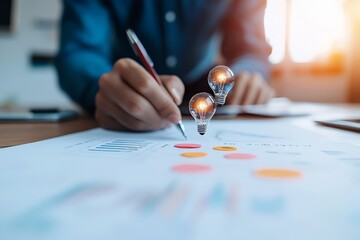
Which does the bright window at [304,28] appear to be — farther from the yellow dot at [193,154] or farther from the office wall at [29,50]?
the yellow dot at [193,154]

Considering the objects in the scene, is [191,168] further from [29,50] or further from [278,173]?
[29,50]

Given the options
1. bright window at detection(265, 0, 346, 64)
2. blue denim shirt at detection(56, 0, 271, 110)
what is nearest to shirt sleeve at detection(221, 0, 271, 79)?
blue denim shirt at detection(56, 0, 271, 110)

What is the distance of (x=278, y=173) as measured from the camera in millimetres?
211

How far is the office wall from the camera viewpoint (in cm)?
248

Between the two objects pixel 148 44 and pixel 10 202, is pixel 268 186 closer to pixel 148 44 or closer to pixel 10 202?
pixel 10 202

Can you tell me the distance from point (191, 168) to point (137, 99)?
184 millimetres

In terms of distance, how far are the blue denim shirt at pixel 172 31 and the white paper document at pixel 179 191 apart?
0.45m

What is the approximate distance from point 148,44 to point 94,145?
0.71 m

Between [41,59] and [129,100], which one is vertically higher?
[41,59]

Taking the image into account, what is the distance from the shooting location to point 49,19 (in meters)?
2.48

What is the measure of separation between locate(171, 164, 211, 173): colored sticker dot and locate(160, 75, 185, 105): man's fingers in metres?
0.18

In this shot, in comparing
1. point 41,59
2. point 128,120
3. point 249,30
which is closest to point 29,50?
point 41,59

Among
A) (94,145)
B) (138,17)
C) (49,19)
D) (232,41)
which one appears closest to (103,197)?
(94,145)

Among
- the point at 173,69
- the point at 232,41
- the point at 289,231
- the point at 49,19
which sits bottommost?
the point at 289,231
